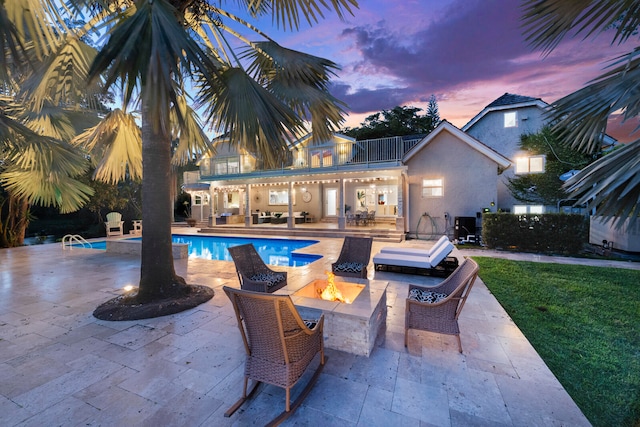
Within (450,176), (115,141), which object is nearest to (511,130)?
(450,176)

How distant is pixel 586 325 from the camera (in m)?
3.88

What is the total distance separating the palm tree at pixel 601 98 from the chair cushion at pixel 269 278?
13.4 feet

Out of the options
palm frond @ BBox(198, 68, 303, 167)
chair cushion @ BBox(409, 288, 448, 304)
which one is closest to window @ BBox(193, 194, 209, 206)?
palm frond @ BBox(198, 68, 303, 167)

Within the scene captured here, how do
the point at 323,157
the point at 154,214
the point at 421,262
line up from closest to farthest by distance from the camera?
the point at 154,214
the point at 421,262
the point at 323,157

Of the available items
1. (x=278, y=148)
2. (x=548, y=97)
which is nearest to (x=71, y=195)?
(x=278, y=148)

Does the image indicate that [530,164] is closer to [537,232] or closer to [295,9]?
[537,232]

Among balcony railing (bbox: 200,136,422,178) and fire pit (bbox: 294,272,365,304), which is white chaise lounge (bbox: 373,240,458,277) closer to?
fire pit (bbox: 294,272,365,304)

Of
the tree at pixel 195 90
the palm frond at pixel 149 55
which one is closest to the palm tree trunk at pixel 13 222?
the tree at pixel 195 90

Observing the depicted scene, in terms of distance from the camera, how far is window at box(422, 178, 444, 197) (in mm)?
13109

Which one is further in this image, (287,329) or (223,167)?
(223,167)

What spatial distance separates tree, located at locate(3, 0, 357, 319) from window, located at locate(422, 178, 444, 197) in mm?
9839

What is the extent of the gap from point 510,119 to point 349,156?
9.06 meters

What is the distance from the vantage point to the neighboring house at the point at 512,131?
43.8ft

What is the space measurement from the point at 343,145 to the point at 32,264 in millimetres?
13437
